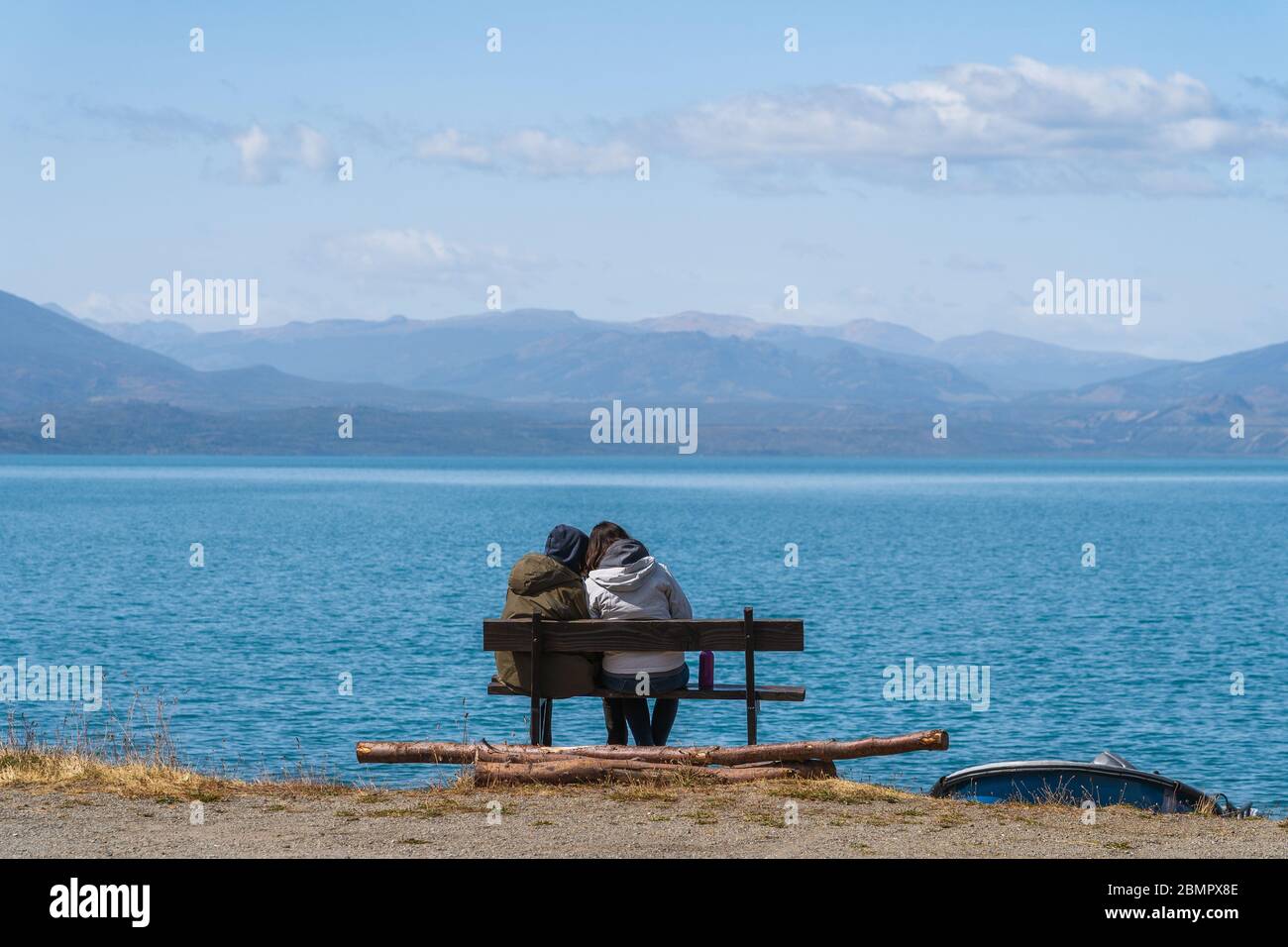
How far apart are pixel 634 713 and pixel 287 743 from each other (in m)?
11.6

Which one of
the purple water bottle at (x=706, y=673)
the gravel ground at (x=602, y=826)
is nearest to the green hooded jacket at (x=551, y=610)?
the purple water bottle at (x=706, y=673)

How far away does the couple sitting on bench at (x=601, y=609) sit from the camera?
1220 cm

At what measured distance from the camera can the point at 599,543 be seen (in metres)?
12.6

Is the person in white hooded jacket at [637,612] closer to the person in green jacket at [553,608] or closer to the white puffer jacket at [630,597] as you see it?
the white puffer jacket at [630,597]

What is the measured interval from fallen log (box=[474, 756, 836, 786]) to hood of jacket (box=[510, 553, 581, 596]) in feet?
4.75

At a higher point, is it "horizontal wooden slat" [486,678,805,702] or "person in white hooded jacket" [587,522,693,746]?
"person in white hooded jacket" [587,522,693,746]

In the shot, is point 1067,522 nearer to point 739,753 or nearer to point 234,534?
point 234,534

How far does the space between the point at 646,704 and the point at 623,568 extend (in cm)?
107

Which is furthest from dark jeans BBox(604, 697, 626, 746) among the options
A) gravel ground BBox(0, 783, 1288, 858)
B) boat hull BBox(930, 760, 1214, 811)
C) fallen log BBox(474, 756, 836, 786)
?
boat hull BBox(930, 760, 1214, 811)

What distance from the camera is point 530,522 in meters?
101

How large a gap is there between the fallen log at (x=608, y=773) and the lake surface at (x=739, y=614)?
86.1 inches

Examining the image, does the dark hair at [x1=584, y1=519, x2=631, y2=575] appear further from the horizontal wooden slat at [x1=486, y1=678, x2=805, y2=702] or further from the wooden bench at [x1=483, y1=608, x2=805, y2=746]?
the horizontal wooden slat at [x1=486, y1=678, x2=805, y2=702]

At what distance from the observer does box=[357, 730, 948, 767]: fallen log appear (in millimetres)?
11273
